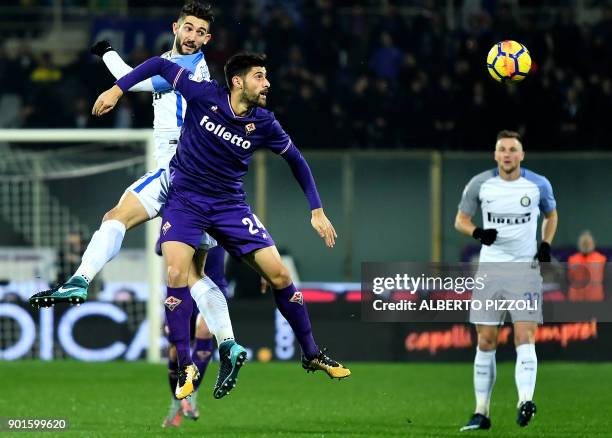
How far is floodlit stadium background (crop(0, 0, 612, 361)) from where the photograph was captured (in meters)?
17.1

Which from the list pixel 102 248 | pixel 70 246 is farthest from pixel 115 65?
pixel 70 246

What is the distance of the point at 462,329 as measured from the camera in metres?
17.0

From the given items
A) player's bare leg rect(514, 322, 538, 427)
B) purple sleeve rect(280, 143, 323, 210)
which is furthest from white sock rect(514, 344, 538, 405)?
purple sleeve rect(280, 143, 323, 210)

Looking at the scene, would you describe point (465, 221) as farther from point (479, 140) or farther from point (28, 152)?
point (28, 152)

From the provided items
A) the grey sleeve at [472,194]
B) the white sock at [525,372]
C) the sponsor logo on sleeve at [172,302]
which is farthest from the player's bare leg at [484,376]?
the sponsor logo on sleeve at [172,302]

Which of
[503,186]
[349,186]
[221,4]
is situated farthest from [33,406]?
[221,4]

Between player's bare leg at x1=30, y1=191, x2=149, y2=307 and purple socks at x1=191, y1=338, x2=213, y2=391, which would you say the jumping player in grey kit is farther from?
purple socks at x1=191, y1=338, x2=213, y2=391

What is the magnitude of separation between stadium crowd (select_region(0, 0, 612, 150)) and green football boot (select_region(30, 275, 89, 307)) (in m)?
11.1

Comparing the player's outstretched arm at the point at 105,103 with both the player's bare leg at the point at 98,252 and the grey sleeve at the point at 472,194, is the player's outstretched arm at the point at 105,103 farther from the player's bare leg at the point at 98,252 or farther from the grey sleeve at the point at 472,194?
the grey sleeve at the point at 472,194

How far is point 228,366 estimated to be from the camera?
29.0ft

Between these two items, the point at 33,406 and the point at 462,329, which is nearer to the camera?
the point at 33,406

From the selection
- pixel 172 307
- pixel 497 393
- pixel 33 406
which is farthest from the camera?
pixel 497 393

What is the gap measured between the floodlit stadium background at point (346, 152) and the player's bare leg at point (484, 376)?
6.30 m

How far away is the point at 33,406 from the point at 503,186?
4.45 metres
